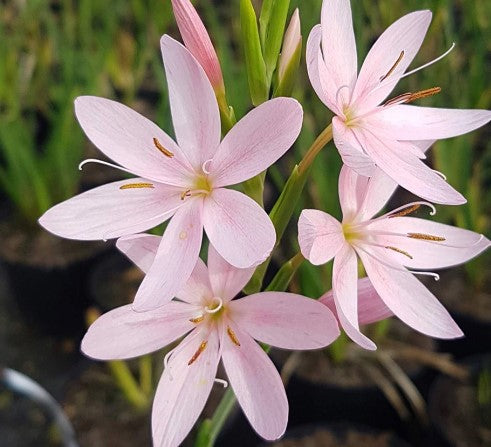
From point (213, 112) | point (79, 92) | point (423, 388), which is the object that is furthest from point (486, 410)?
point (79, 92)

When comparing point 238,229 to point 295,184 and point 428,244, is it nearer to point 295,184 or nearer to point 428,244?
point 295,184

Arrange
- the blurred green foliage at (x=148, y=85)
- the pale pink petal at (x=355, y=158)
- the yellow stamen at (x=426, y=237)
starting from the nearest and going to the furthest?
1. the pale pink petal at (x=355, y=158)
2. the yellow stamen at (x=426, y=237)
3. the blurred green foliage at (x=148, y=85)

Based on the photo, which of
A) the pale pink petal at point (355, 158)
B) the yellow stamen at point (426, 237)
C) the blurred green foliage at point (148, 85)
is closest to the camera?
the pale pink petal at point (355, 158)

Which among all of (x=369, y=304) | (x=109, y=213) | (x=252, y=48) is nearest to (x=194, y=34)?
(x=252, y=48)

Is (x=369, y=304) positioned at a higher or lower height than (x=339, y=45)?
lower

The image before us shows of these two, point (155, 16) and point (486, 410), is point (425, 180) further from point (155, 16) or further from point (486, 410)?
point (155, 16)

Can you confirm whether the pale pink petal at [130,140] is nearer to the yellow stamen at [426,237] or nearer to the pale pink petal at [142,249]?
the pale pink petal at [142,249]

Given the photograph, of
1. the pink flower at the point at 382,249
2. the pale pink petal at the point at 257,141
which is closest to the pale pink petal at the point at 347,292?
the pink flower at the point at 382,249

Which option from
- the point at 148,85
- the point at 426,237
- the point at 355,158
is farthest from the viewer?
the point at 148,85
